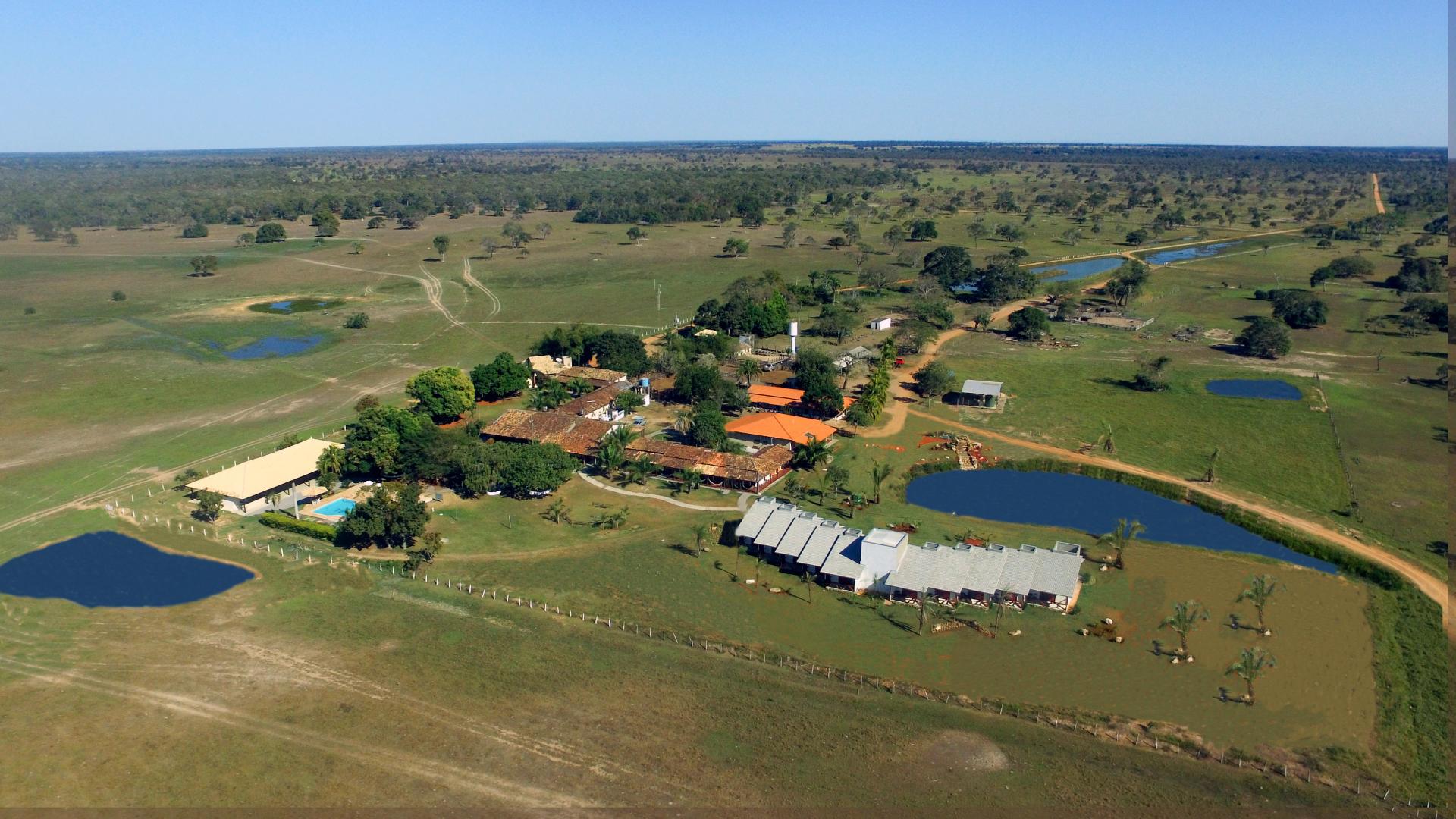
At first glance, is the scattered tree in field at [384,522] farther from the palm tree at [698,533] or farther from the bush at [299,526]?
the palm tree at [698,533]

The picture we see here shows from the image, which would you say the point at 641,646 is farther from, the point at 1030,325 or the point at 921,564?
the point at 1030,325

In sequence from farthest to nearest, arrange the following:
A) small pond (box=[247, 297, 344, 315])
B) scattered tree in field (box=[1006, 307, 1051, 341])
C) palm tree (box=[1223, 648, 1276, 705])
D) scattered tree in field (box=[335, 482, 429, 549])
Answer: small pond (box=[247, 297, 344, 315]), scattered tree in field (box=[1006, 307, 1051, 341]), scattered tree in field (box=[335, 482, 429, 549]), palm tree (box=[1223, 648, 1276, 705])

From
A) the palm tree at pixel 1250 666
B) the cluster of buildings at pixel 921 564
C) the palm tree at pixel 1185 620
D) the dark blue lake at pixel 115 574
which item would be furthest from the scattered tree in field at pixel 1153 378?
the dark blue lake at pixel 115 574

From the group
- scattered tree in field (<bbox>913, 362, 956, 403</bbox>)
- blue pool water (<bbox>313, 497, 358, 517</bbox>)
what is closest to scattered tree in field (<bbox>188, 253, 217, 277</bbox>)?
blue pool water (<bbox>313, 497, 358, 517</bbox>)

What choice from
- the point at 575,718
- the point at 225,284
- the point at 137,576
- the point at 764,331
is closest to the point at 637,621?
the point at 575,718

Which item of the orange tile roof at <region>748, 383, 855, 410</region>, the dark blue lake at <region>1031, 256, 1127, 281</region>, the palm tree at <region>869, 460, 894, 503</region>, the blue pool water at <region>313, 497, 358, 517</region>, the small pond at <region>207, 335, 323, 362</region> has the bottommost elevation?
the blue pool water at <region>313, 497, 358, 517</region>

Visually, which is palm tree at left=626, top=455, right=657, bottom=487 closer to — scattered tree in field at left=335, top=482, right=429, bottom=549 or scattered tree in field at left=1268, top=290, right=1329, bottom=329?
scattered tree in field at left=335, top=482, right=429, bottom=549
